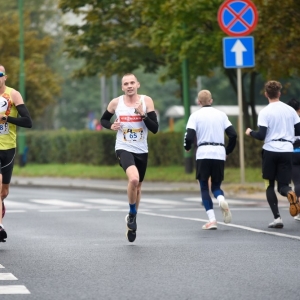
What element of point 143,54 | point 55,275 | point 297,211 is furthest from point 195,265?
point 143,54

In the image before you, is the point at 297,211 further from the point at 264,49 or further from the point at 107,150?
the point at 107,150

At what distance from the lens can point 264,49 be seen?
26453mm

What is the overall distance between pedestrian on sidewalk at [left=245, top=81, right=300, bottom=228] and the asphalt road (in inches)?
25.2

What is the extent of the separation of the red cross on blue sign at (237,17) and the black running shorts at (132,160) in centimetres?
1062

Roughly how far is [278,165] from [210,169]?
87cm

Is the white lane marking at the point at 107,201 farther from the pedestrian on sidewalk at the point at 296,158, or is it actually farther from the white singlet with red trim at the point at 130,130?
the white singlet with red trim at the point at 130,130

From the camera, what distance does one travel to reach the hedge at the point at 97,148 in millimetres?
32812

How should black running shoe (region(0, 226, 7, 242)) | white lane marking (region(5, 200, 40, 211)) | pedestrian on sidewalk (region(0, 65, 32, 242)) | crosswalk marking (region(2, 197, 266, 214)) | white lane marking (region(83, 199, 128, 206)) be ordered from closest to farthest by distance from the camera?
black running shoe (region(0, 226, 7, 242)) < pedestrian on sidewalk (region(0, 65, 32, 242)) < crosswalk marking (region(2, 197, 266, 214)) < white lane marking (region(5, 200, 40, 211)) < white lane marking (region(83, 199, 128, 206))

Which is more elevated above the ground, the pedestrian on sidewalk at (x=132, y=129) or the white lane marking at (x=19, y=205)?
the pedestrian on sidewalk at (x=132, y=129)

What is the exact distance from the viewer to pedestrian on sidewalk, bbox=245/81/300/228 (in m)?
14.6

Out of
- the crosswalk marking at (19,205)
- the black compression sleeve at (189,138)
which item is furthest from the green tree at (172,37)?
the black compression sleeve at (189,138)

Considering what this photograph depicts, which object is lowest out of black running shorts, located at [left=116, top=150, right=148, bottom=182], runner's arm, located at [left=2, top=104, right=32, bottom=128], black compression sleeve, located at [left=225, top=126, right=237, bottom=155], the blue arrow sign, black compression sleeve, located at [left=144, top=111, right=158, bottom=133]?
black running shorts, located at [left=116, top=150, right=148, bottom=182]

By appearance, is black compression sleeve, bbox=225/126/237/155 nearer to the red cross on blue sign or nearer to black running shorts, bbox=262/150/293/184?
black running shorts, bbox=262/150/293/184

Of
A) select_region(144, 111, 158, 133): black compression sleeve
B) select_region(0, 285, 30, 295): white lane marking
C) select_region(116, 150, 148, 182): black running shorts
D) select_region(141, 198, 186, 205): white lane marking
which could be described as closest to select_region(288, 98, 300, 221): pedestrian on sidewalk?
select_region(116, 150, 148, 182): black running shorts
